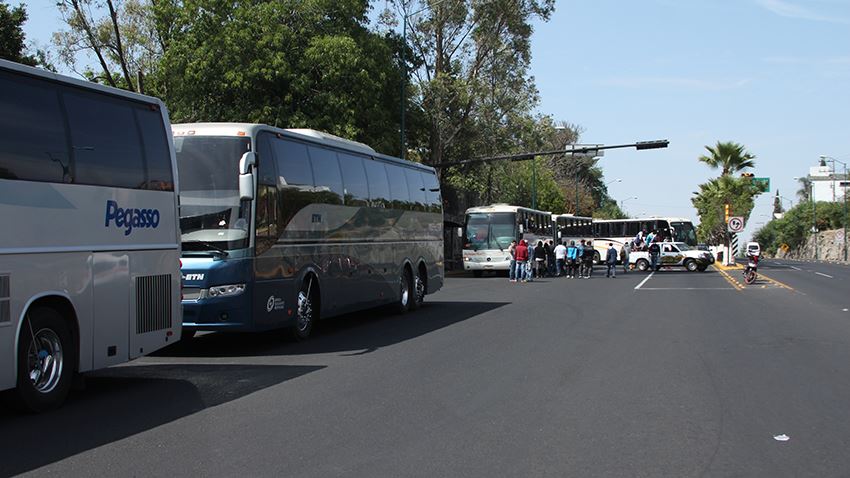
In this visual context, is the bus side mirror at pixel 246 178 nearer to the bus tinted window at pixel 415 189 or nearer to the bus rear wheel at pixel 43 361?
the bus rear wheel at pixel 43 361

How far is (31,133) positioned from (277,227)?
530 cm

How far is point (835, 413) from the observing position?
8.29 meters

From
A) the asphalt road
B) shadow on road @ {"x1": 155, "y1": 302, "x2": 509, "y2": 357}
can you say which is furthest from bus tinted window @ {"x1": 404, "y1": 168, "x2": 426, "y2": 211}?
the asphalt road

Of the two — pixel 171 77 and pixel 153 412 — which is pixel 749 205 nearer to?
pixel 171 77

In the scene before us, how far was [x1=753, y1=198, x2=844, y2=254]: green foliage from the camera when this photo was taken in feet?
342

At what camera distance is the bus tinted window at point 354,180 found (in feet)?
53.4

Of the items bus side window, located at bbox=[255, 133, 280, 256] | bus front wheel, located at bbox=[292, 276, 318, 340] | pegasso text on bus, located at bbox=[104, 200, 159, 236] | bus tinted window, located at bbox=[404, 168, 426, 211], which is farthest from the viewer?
bus tinted window, located at bbox=[404, 168, 426, 211]

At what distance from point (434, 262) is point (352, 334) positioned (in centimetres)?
687

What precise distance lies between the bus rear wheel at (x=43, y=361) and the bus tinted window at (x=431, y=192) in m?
13.7

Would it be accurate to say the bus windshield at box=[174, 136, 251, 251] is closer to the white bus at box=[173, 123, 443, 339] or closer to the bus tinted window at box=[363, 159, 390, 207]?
the white bus at box=[173, 123, 443, 339]

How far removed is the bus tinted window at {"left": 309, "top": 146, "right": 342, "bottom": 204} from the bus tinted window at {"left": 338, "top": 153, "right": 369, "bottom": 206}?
0.31 m

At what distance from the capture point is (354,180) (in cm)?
1669

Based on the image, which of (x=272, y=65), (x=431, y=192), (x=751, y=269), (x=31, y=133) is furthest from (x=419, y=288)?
(x=751, y=269)

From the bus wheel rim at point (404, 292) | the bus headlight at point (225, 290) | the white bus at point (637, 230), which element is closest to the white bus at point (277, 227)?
the bus headlight at point (225, 290)
